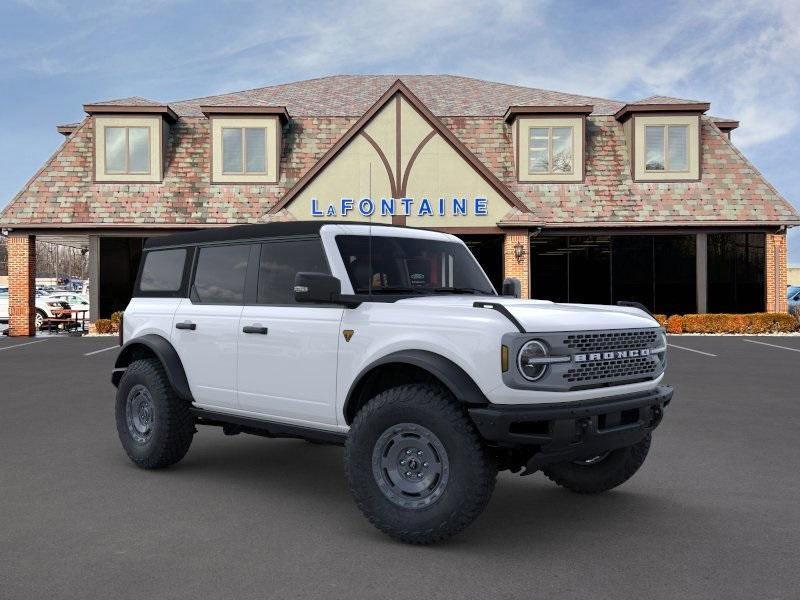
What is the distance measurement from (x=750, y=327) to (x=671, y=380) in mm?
13130

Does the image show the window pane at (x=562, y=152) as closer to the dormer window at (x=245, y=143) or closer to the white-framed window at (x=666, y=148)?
the white-framed window at (x=666, y=148)

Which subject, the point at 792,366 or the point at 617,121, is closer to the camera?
the point at 792,366

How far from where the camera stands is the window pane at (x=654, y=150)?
82.3ft

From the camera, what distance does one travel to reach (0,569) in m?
4.26

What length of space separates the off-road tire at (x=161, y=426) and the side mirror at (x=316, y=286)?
2.14 metres

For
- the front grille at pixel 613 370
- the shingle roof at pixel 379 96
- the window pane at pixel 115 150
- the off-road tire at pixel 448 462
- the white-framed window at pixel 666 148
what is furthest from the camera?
the shingle roof at pixel 379 96

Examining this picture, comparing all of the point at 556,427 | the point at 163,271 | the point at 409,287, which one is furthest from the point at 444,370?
the point at 163,271

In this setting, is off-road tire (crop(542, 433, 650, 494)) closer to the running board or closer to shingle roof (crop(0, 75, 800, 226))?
the running board

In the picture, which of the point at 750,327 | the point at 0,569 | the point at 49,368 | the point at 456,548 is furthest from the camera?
the point at 750,327

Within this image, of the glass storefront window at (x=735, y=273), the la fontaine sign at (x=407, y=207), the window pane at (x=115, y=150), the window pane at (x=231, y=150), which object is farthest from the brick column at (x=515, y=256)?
the window pane at (x=115, y=150)

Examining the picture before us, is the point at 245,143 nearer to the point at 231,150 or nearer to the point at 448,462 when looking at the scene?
the point at 231,150

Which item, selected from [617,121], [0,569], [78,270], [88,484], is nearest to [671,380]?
[88,484]

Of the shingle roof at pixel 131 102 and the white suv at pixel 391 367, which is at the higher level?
the shingle roof at pixel 131 102

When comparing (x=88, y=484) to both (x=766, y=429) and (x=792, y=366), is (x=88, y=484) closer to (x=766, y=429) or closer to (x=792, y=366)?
(x=766, y=429)
